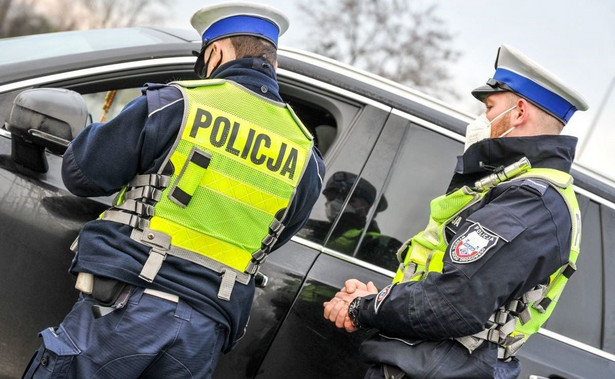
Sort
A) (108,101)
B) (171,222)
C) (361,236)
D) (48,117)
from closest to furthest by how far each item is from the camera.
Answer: (171,222) → (48,117) → (361,236) → (108,101)

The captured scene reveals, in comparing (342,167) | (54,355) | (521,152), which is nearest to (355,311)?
(342,167)

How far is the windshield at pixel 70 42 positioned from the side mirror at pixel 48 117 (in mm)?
397

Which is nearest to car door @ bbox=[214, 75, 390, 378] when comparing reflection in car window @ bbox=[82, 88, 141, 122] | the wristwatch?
the wristwatch

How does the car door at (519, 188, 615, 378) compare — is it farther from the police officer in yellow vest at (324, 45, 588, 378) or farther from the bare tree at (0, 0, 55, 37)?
the bare tree at (0, 0, 55, 37)

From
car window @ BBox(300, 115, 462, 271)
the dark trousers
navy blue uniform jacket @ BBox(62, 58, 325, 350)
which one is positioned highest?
car window @ BBox(300, 115, 462, 271)

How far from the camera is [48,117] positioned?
7.60 feet

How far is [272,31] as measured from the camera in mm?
2340

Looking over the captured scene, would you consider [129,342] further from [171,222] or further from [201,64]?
[201,64]

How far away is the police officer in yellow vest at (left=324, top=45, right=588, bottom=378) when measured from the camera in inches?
81.0

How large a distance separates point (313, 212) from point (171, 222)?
80cm

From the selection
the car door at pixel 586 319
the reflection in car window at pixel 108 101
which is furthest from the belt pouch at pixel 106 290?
the reflection in car window at pixel 108 101

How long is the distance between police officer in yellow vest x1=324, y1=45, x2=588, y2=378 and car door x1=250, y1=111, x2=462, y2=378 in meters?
0.18

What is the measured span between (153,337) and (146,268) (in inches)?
7.7

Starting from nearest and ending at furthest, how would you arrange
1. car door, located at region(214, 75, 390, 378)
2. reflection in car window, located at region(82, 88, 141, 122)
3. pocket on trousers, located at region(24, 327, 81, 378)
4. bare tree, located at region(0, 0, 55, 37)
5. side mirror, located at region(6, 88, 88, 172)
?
pocket on trousers, located at region(24, 327, 81, 378) < side mirror, located at region(6, 88, 88, 172) < car door, located at region(214, 75, 390, 378) < reflection in car window, located at region(82, 88, 141, 122) < bare tree, located at region(0, 0, 55, 37)
